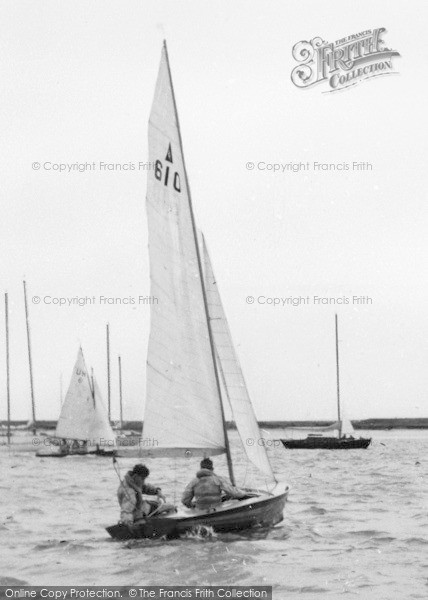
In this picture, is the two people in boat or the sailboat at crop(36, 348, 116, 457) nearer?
the two people in boat

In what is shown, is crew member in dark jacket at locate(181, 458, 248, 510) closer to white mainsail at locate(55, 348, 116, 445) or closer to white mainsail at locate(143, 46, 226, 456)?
white mainsail at locate(143, 46, 226, 456)

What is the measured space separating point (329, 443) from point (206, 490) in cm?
5105

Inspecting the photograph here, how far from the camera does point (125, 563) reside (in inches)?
615

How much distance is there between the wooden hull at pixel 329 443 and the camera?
66312 mm

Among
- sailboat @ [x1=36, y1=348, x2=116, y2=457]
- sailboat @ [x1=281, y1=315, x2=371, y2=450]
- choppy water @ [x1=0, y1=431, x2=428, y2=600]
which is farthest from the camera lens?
sailboat @ [x1=281, y1=315, x2=371, y2=450]

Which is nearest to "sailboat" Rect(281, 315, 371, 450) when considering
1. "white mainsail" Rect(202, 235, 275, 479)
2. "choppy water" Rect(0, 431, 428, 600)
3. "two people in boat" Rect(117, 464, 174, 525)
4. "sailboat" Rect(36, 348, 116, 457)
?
"sailboat" Rect(36, 348, 116, 457)

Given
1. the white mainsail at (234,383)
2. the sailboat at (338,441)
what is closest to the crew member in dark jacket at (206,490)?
the white mainsail at (234,383)

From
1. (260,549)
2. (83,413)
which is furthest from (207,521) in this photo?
(83,413)

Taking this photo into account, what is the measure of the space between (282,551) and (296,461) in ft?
122

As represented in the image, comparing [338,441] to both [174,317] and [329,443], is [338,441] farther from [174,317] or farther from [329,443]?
[174,317]

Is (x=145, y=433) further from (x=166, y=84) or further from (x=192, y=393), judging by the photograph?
(x=166, y=84)

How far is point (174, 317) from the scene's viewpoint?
1866 cm

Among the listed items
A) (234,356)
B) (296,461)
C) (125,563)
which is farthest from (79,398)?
(125,563)

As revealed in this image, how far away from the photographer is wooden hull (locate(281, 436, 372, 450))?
218 feet
